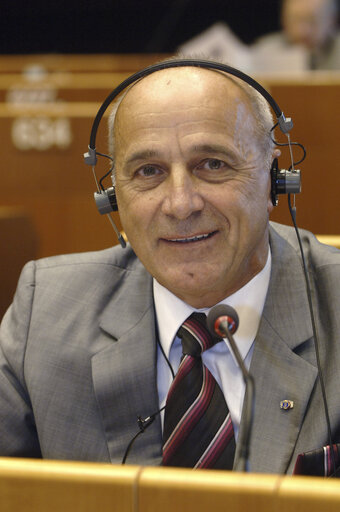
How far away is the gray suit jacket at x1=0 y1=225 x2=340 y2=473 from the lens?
3.98 feet

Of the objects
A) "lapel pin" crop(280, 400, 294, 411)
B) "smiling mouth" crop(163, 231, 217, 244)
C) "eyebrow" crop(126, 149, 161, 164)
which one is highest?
"eyebrow" crop(126, 149, 161, 164)

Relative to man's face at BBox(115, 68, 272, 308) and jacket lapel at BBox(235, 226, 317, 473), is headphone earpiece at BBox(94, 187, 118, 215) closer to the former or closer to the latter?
man's face at BBox(115, 68, 272, 308)

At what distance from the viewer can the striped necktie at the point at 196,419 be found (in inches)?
47.3

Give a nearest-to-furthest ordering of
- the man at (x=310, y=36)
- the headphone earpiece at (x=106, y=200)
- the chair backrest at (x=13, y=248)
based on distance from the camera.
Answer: the headphone earpiece at (x=106, y=200) → the chair backrest at (x=13, y=248) → the man at (x=310, y=36)

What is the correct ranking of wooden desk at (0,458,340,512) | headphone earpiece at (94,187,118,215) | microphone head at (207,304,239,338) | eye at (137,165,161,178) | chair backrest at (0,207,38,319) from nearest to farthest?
wooden desk at (0,458,340,512) < microphone head at (207,304,239,338) < eye at (137,165,161,178) < headphone earpiece at (94,187,118,215) < chair backrest at (0,207,38,319)

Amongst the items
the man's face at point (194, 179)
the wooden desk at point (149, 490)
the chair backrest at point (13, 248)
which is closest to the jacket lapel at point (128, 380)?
the man's face at point (194, 179)

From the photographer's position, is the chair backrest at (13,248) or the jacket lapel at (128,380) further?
the chair backrest at (13,248)

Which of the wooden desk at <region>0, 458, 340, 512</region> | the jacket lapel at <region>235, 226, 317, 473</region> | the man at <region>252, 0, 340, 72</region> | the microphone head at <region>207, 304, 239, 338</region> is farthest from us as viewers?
the man at <region>252, 0, 340, 72</region>

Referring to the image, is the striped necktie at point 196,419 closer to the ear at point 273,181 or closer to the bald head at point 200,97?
the ear at point 273,181

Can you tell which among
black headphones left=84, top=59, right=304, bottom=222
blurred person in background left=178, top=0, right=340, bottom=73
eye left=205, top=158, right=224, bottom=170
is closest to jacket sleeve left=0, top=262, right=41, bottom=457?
black headphones left=84, top=59, right=304, bottom=222

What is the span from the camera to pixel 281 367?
49.4 inches

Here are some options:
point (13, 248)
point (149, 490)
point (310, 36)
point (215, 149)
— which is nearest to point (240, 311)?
point (215, 149)

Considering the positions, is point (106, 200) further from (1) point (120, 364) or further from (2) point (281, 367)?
(2) point (281, 367)

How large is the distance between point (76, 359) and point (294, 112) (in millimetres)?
2033
